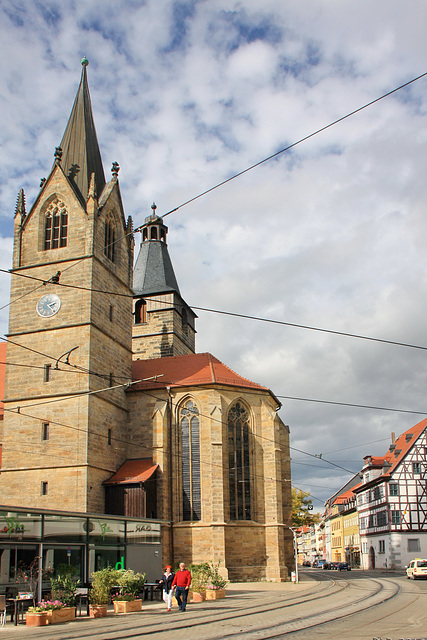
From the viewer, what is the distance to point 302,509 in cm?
5762

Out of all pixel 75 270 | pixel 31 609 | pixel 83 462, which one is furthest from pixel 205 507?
pixel 31 609

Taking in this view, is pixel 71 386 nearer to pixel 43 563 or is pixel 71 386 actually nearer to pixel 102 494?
pixel 102 494

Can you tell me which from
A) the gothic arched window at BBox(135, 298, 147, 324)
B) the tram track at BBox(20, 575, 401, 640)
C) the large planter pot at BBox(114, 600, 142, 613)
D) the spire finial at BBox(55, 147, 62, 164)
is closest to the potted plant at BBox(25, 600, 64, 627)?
the tram track at BBox(20, 575, 401, 640)

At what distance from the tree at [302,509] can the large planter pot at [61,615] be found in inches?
1653

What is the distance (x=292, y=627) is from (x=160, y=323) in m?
34.5

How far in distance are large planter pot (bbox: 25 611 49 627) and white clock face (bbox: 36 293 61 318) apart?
60.6ft

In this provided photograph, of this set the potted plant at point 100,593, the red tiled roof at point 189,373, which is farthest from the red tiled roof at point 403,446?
the potted plant at point 100,593

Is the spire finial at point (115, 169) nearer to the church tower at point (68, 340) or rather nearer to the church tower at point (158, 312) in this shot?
the church tower at point (68, 340)

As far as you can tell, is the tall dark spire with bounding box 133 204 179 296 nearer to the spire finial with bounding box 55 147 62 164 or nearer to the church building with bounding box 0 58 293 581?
the church building with bounding box 0 58 293 581

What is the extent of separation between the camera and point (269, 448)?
3362 cm

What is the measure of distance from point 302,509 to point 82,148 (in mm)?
37935

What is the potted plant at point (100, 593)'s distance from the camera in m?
16.5

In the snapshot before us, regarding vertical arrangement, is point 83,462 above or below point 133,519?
above

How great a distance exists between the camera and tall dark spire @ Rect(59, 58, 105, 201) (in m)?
34.8
